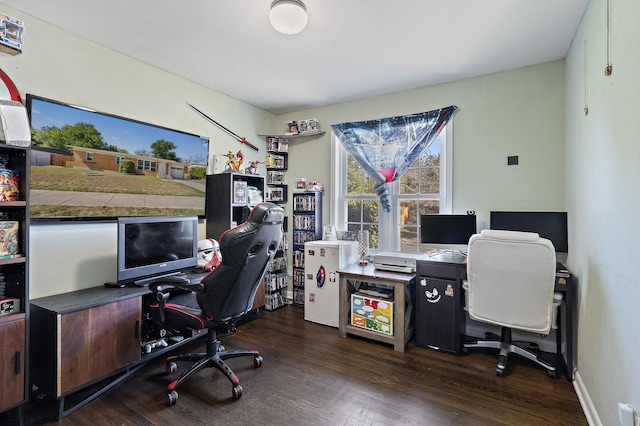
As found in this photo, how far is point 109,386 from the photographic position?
2127mm

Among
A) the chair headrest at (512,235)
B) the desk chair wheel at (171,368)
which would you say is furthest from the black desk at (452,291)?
the desk chair wheel at (171,368)

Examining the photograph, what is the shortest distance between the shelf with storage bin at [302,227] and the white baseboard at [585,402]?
2.70 metres

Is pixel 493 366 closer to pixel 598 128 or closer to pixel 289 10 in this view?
pixel 598 128

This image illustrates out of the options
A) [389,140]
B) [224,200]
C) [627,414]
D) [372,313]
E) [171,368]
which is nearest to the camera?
[627,414]

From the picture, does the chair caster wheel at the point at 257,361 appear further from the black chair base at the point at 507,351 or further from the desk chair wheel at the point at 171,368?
the black chair base at the point at 507,351

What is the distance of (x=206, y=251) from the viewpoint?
313 centimetres

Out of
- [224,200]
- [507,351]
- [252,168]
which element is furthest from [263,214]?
[507,351]

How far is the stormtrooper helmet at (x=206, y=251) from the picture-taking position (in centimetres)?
308

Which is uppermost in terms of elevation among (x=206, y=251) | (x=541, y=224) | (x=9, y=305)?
(x=541, y=224)

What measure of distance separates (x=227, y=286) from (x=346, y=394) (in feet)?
3.59

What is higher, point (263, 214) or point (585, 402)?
point (263, 214)

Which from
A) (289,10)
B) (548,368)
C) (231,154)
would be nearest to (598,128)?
(548,368)

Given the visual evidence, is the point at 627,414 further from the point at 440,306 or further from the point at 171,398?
the point at 171,398

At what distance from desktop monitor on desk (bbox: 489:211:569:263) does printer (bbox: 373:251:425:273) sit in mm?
800
